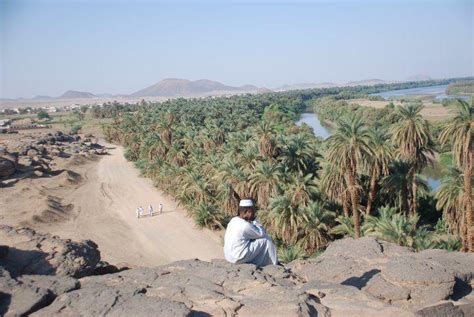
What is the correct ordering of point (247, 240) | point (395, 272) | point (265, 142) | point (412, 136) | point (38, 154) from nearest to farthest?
point (247, 240)
point (395, 272)
point (412, 136)
point (265, 142)
point (38, 154)

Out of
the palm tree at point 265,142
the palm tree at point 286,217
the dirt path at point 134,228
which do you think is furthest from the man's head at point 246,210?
the palm tree at point 265,142

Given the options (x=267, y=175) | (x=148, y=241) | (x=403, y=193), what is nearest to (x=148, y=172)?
(x=148, y=241)

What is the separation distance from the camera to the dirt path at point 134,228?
91.9 feet

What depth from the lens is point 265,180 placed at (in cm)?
2908

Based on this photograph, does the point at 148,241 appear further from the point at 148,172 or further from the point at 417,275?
the point at 417,275

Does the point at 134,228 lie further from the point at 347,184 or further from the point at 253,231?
the point at 253,231

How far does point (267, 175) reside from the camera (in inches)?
1141

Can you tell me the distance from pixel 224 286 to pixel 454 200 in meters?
21.0

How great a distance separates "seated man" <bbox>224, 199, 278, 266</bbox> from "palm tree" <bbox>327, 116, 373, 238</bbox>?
17084 millimetres

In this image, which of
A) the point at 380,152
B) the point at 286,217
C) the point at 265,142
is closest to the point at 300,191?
the point at 286,217

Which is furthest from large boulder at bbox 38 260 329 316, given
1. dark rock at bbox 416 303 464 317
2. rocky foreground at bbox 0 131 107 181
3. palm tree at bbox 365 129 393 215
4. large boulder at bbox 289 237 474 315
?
rocky foreground at bbox 0 131 107 181

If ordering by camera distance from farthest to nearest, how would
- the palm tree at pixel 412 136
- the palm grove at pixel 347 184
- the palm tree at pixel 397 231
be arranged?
the palm tree at pixel 412 136, the palm grove at pixel 347 184, the palm tree at pixel 397 231

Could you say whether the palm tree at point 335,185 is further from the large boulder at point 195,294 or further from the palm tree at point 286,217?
the large boulder at point 195,294

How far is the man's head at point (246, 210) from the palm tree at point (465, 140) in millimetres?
17358
